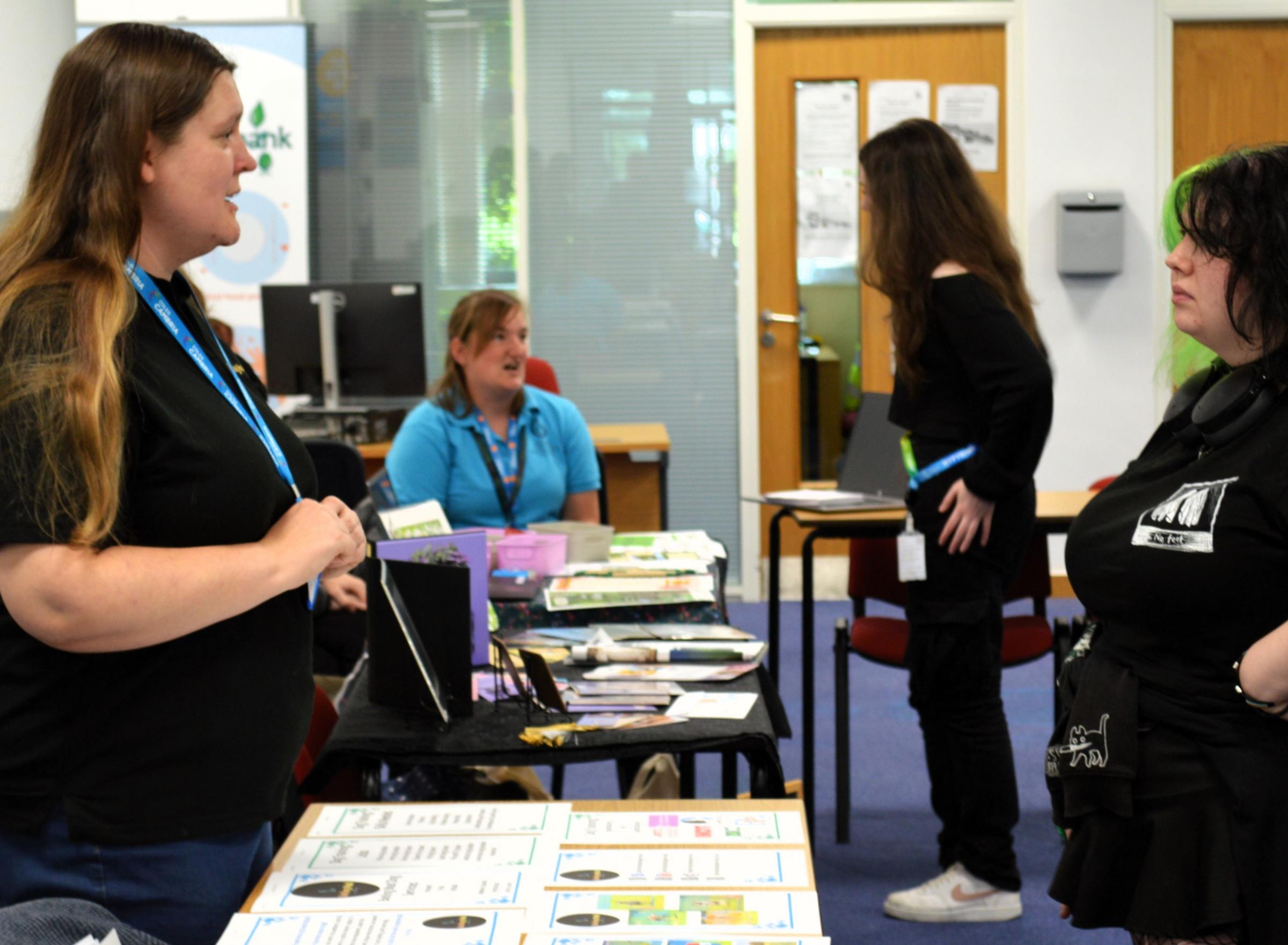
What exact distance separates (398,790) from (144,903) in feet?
3.84

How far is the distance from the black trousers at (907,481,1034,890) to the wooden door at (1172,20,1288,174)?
359cm

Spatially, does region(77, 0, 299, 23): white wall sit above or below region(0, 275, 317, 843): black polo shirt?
above

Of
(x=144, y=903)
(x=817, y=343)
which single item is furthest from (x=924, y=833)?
(x=817, y=343)

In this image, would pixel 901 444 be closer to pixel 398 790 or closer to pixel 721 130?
pixel 398 790

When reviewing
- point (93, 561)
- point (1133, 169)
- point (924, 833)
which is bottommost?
point (924, 833)

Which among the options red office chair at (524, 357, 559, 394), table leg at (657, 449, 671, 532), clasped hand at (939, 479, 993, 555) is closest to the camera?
clasped hand at (939, 479, 993, 555)

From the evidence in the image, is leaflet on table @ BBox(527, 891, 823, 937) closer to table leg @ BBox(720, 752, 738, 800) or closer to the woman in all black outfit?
the woman in all black outfit

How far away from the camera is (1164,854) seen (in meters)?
1.39

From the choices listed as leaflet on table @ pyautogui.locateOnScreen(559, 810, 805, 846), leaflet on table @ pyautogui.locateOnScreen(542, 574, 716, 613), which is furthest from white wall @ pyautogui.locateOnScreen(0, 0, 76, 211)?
leaflet on table @ pyautogui.locateOnScreen(559, 810, 805, 846)

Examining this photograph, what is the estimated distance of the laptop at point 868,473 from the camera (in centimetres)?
306

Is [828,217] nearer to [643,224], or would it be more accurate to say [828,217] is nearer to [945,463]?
[643,224]

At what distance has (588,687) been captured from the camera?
1.92 meters

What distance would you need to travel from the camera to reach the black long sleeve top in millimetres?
2381

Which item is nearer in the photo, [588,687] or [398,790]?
[588,687]
